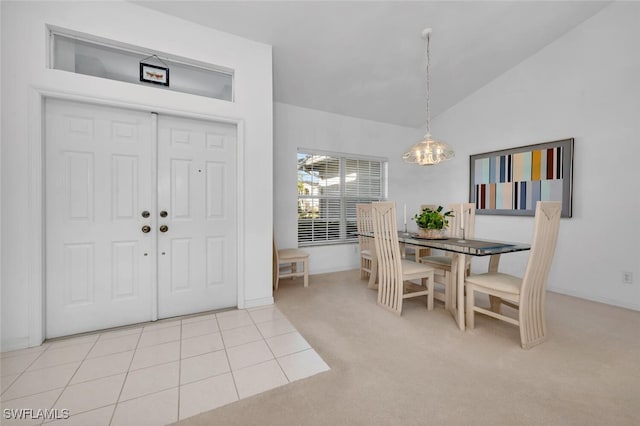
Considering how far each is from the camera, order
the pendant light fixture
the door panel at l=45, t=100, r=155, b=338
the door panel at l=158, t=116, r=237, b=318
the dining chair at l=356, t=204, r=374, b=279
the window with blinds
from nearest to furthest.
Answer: the door panel at l=45, t=100, r=155, b=338 → the door panel at l=158, t=116, r=237, b=318 → the pendant light fixture → the dining chair at l=356, t=204, r=374, b=279 → the window with blinds

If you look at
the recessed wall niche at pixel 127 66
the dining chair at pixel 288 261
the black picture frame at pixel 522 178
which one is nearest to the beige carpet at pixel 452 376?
the dining chair at pixel 288 261

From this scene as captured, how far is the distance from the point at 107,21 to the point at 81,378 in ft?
9.49

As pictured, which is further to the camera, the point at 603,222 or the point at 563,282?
the point at 563,282

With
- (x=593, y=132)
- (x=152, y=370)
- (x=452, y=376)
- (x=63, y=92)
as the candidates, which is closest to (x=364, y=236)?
(x=452, y=376)

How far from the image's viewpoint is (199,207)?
2.72m

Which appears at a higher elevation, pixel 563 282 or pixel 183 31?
pixel 183 31

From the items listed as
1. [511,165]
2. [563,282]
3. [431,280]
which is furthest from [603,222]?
[431,280]

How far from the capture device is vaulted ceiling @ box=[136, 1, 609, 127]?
2.68 metres

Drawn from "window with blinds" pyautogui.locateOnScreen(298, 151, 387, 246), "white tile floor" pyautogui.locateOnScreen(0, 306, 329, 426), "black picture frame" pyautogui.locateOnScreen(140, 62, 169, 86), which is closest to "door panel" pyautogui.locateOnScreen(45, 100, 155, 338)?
"white tile floor" pyautogui.locateOnScreen(0, 306, 329, 426)

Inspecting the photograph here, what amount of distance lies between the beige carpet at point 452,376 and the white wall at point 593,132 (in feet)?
2.09

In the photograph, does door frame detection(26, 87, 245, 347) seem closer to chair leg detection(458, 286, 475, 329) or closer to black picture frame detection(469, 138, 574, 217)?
chair leg detection(458, 286, 475, 329)

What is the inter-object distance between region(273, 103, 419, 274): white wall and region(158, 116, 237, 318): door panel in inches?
48.4

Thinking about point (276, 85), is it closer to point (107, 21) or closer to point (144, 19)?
point (144, 19)

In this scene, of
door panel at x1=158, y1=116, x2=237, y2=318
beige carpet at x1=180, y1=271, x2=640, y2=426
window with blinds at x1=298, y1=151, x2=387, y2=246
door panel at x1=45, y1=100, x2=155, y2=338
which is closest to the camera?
beige carpet at x1=180, y1=271, x2=640, y2=426
